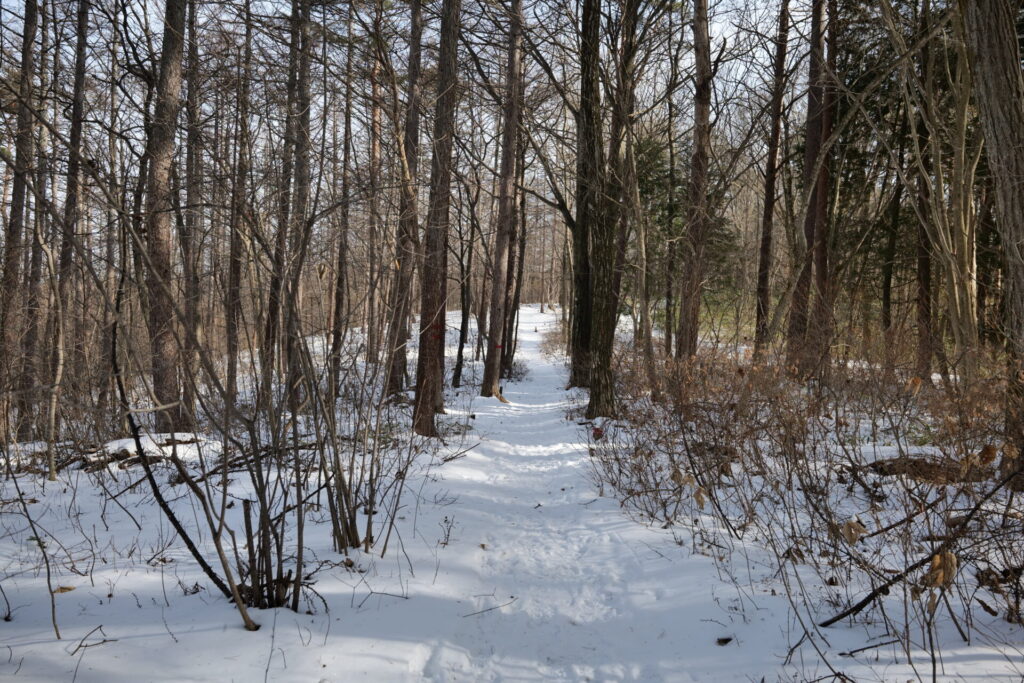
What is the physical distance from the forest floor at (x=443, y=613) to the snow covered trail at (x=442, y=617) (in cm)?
1

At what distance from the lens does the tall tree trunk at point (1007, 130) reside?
12.5 feet

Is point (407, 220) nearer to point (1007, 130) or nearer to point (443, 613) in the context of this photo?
point (443, 613)

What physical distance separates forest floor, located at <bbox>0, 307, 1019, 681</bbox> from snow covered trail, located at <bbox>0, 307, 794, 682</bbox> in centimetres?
1

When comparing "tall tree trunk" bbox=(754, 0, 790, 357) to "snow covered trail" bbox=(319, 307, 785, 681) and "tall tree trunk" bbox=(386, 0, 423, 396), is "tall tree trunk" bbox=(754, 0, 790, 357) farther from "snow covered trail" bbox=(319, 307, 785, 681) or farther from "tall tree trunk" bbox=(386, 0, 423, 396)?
"snow covered trail" bbox=(319, 307, 785, 681)

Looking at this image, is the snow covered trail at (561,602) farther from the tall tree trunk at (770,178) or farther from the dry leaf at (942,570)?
the tall tree trunk at (770,178)

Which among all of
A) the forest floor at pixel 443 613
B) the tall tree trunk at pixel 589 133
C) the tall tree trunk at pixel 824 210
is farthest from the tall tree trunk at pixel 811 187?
the forest floor at pixel 443 613

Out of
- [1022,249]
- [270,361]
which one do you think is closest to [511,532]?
[270,361]

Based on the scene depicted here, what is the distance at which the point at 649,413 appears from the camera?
597 centimetres

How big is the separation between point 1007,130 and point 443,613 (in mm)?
4956

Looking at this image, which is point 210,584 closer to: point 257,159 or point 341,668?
point 341,668

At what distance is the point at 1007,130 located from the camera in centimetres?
387

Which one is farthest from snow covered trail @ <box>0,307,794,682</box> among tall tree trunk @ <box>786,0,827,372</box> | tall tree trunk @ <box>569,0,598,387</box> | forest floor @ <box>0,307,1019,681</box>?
tall tree trunk @ <box>786,0,827,372</box>

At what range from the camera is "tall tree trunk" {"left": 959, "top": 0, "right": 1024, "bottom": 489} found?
3799mm

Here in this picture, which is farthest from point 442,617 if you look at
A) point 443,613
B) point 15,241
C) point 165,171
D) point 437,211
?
point 15,241
